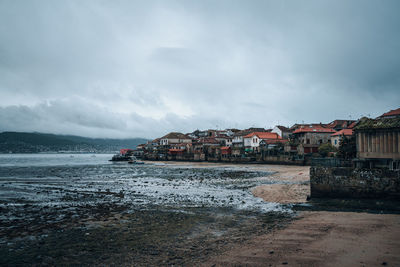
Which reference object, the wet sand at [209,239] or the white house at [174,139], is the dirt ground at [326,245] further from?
the white house at [174,139]

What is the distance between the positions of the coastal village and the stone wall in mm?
718

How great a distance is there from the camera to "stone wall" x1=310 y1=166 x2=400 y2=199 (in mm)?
17094

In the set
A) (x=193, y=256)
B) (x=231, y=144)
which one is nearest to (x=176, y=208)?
(x=193, y=256)

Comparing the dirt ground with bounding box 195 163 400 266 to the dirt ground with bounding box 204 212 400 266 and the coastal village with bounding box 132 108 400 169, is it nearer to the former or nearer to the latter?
the dirt ground with bounding box 204 212 400 266

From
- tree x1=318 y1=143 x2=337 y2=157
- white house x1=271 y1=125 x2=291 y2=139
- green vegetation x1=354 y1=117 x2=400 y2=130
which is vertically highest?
A: white house x1=271 y1=125 x2=291 y2=139

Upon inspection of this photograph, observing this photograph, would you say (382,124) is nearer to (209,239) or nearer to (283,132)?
(209,239)

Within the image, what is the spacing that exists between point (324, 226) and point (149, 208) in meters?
11.2

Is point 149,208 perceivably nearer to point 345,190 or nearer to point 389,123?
point 345,190

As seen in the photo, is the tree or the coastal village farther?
the tree

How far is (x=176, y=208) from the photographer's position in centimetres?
1816

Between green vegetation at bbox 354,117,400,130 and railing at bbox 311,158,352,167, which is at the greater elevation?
green vegetation at bbox 354,117,400,130

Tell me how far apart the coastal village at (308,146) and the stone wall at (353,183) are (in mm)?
718

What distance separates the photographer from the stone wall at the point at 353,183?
17.1m

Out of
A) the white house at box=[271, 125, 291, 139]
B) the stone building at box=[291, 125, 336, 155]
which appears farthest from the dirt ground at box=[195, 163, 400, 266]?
the white house at box=[271, 125, 291, 139]
